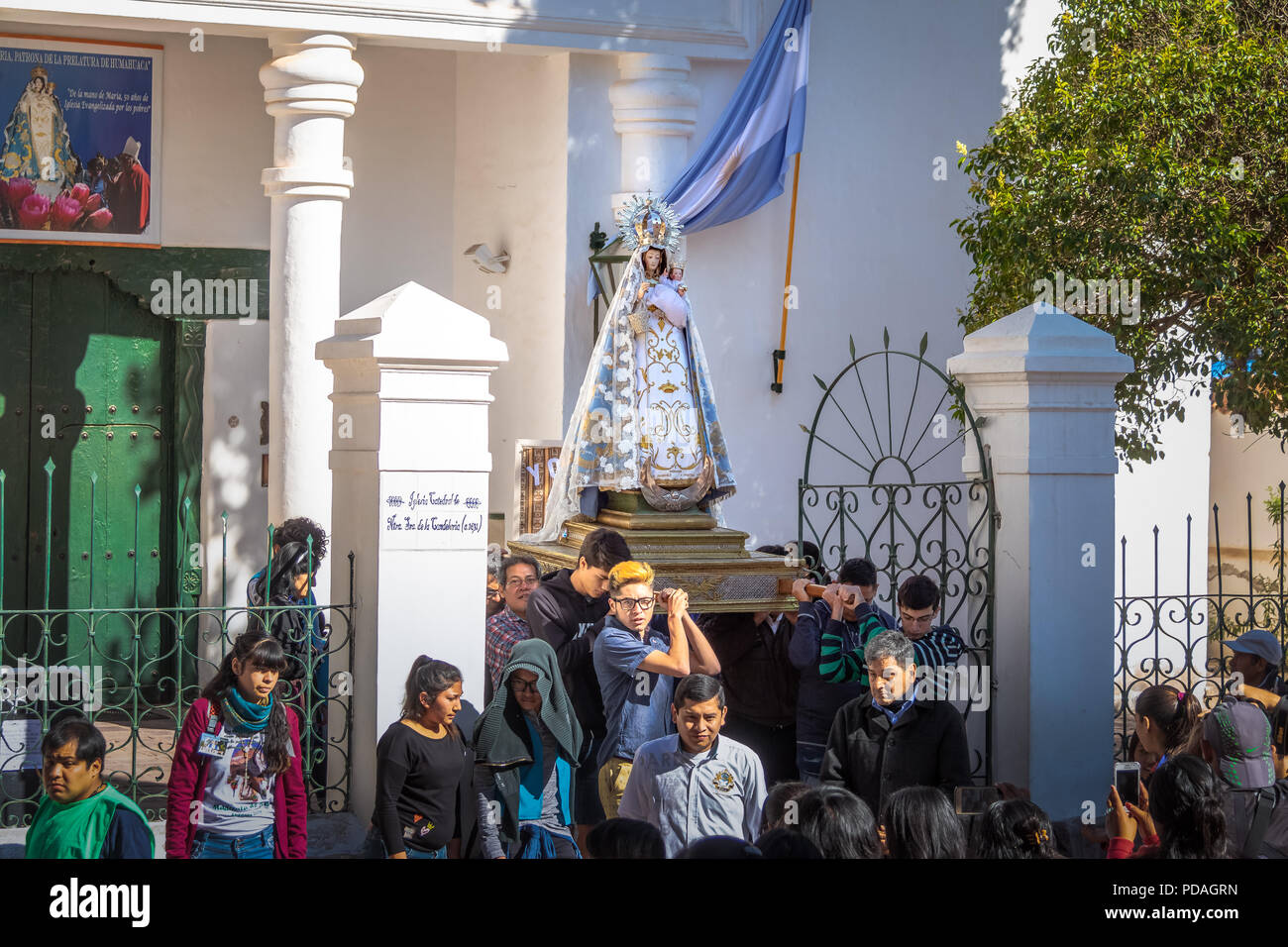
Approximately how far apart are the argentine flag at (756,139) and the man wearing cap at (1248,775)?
5.30 meters

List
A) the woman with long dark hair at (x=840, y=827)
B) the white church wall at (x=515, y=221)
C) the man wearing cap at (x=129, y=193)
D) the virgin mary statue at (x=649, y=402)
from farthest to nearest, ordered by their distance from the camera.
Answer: the man wearing cap at (x=129, y=193)
the white church wall at (x=515, y=221)
the virgin mary statue at (x=649, y=402)
the woman with long dark hair at (x=840, y=827)

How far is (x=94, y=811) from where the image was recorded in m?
4.65

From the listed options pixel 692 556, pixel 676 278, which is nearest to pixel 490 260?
pixel 676 278

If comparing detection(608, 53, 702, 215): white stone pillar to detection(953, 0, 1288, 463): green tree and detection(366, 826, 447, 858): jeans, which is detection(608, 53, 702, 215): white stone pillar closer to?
detection(953, 0, 1288, 463): green tree

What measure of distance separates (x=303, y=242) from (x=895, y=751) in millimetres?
5181

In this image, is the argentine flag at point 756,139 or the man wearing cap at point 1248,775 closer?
the man wearing cap at point 1248,775

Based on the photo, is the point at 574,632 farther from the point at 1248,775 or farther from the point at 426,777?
the point at 1248,775

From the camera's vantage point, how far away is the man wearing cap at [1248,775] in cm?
521

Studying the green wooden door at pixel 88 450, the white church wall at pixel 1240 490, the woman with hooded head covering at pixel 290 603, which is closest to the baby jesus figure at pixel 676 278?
the woman with hooded head covering at pixel 290 603

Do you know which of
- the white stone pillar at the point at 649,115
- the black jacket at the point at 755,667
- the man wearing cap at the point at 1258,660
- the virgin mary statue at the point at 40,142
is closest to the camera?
the man wearing cap at the point at 1258,660

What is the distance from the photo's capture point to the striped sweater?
6281 millimetres

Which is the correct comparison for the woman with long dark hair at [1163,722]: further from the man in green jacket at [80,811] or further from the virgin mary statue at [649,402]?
the man in green jacket at [80,811]

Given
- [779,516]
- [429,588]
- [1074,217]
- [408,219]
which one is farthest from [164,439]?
[1074,217]

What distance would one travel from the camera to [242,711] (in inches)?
209
